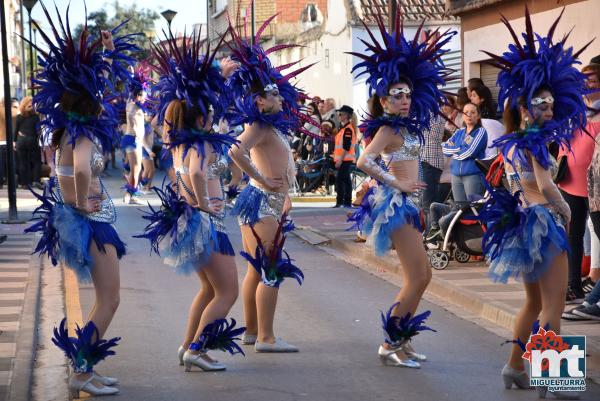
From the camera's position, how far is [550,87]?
714 centimetres

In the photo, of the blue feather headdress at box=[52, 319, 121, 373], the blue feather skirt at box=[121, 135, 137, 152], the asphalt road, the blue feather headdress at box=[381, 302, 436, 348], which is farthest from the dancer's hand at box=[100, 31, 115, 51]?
the blue feather skirt at box=[121, 135, 137, 152]

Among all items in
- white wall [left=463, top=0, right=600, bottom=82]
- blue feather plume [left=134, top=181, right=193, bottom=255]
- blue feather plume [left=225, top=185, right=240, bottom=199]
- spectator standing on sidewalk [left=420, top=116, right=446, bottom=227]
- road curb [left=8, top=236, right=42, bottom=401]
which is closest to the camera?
road curb [left=8, top=236, right=42, bottom=401]

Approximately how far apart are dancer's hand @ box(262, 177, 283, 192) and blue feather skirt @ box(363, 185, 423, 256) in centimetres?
70

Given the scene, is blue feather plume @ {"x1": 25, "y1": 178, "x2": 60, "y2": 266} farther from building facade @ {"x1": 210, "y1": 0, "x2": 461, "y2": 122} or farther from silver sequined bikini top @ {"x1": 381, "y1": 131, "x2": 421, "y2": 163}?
building facade @ {"x1": 210, "y1": 0, "x2": 461, "y2": 122}

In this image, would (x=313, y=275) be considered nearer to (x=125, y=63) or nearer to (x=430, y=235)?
(x=430, y=235)

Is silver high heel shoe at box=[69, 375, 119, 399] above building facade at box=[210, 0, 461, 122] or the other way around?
the other way around

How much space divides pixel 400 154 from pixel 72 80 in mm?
2323

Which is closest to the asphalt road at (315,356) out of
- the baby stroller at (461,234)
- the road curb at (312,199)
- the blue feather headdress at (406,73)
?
the baby stroller at (461,234)

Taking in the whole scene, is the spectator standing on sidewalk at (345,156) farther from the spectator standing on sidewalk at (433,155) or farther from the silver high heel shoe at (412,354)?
the silver high heel shoe at (412,354)

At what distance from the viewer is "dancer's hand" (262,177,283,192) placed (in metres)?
8.36

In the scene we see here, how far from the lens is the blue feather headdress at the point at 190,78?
7.80 metres

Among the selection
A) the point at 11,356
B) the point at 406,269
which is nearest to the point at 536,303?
the point at 406,269

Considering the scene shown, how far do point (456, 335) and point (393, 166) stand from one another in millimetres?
1937

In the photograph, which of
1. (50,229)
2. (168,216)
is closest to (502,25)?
(168,216)
